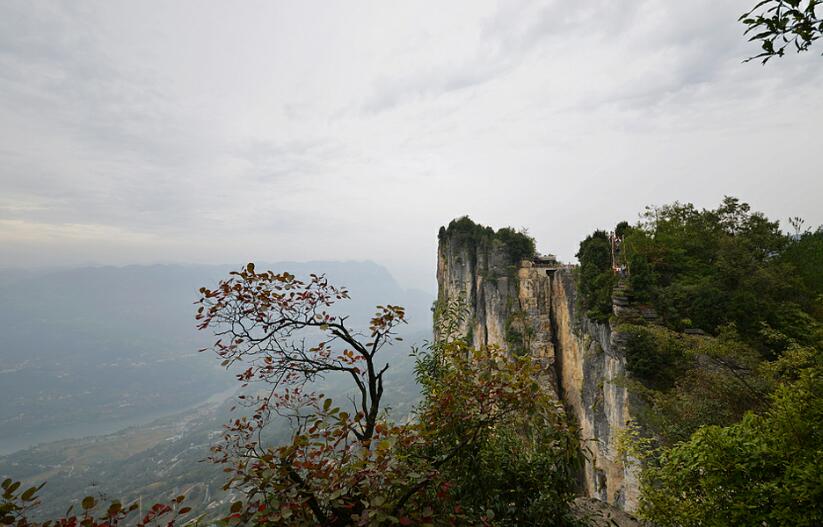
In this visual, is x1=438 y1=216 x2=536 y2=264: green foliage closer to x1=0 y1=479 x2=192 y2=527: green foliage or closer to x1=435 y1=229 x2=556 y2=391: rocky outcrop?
x1=435 y1=229 x2=556 y2=391: rocky outcrop

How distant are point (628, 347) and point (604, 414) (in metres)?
5.47

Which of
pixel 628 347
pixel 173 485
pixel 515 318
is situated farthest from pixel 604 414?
pixel 173 485

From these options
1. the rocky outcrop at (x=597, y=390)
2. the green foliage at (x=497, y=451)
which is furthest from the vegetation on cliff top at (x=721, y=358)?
the green foliage at (x=497, y=451)

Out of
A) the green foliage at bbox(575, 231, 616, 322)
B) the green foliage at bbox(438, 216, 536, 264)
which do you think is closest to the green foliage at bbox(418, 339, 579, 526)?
the green foliage at bbox(575, 231, 616, 322)

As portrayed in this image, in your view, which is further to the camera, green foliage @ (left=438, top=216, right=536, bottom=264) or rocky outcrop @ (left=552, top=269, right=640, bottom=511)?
green foliage @ (left=438, top=216, right=536, bottom=264)

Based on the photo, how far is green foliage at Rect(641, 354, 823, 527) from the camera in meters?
4.86

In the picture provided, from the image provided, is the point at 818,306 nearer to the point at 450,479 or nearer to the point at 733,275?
the point at 733,275

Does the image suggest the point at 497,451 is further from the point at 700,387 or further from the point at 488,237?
the point at 488,237

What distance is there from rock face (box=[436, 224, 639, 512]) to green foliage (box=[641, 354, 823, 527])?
5021 millimetres

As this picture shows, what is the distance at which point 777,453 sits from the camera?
17.6 ft

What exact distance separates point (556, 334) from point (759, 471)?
24411mm

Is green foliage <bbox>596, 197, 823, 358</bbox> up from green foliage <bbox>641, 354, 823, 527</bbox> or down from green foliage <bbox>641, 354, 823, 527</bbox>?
up

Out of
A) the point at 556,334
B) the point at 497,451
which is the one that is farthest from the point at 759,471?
the point at 556,334

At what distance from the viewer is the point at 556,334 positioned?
29.1m
